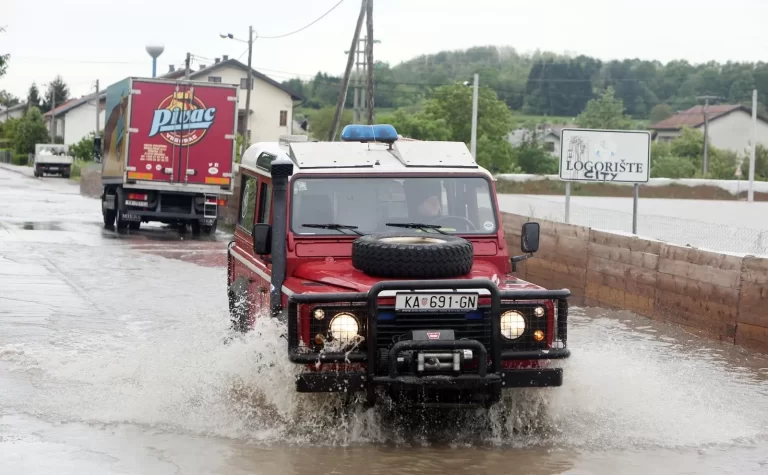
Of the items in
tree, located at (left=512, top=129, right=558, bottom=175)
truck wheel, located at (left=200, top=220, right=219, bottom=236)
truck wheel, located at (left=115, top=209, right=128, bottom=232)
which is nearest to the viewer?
truck wheel, located at (left=115, top=209, right=128, bottom=232)

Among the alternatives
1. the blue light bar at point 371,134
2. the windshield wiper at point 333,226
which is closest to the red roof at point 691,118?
the blue light bar at point 371,134

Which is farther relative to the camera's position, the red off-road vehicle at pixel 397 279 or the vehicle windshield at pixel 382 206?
the vehicle windshield at pixel 382 206

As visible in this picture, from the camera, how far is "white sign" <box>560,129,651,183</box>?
1883 centimetres

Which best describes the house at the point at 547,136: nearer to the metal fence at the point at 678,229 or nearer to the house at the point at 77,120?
the house at the point at 77,120

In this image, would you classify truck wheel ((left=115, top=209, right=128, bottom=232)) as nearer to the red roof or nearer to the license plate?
the license plate

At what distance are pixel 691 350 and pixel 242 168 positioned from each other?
5070mm

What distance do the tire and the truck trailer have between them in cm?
1970

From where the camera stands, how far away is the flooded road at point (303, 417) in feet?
23.4

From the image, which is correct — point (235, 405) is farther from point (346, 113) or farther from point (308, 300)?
point (346, 113)

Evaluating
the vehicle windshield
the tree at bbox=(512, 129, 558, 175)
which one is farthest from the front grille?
the tree at bbox=(512, 129, 558, 175)

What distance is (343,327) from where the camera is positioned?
23.7 ft

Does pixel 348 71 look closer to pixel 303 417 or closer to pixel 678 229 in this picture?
pixel 678 229

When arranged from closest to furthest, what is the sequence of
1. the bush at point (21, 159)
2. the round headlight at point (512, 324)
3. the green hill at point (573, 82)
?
the round headlight at point (512, 324), the bush at point (21, 159), the green hill at point (573, 82)

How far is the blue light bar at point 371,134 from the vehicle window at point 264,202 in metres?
0.76
